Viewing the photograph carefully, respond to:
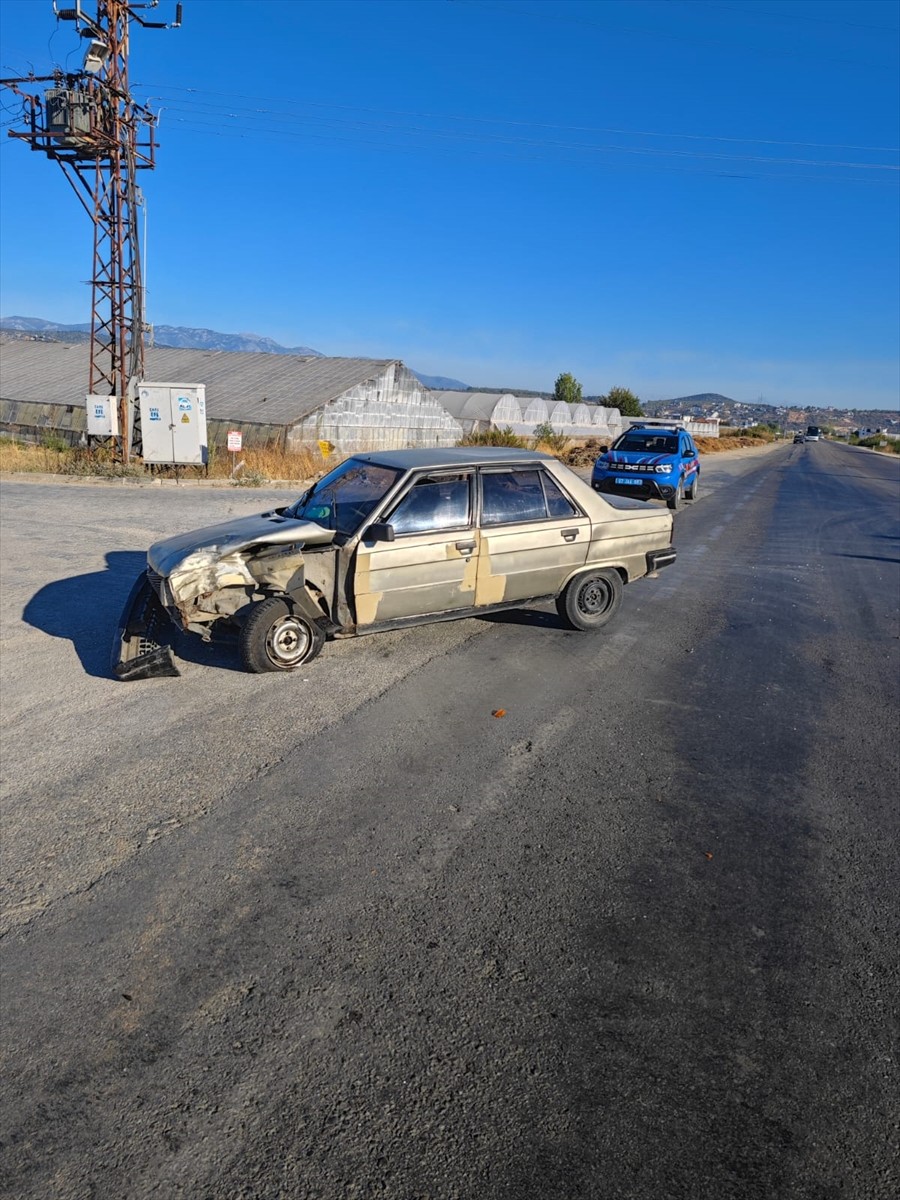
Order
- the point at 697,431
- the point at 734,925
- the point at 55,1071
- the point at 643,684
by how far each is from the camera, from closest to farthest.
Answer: the point at 55,1071 → the point at 734,925 → the point at 643,684 → the point at 697,431

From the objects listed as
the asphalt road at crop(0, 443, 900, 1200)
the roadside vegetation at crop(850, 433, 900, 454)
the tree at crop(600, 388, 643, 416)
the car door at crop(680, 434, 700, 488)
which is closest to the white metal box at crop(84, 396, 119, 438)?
the car door at crop(680, 434, 700, 488)

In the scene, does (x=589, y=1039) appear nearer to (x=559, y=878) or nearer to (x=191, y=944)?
(x=559, y=878)

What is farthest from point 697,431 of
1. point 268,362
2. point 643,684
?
point 643,684

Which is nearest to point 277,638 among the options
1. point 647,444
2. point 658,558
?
point 658,558

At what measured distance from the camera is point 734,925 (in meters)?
3.45

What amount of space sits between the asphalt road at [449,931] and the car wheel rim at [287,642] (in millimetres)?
177

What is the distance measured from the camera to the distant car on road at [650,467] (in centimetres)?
1892

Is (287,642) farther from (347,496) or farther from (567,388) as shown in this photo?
(567,388)

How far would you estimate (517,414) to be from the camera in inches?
1866

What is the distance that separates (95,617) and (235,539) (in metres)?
2.38

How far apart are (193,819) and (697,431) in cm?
8274

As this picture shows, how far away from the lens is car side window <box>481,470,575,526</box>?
23.0ft

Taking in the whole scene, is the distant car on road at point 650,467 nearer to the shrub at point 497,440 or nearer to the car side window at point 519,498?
the shrub at point 497,440

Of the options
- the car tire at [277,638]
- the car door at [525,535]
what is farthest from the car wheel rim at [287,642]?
the car door at [525,535]
